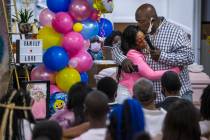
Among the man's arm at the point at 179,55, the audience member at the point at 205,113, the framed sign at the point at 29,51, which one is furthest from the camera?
the framed sign at the point at 29,51

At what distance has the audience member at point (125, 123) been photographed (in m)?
3.12

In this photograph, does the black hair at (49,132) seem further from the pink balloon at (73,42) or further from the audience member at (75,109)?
the pink balloon at (73,42)

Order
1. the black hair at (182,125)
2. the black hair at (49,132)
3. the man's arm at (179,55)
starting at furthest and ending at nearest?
the man's arm at (179,55), the black hair at (182,125), the black hair at (49,132)

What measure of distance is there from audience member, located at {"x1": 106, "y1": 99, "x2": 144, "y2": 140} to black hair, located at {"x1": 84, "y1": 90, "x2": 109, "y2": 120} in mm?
174

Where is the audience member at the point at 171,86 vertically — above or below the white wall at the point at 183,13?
below

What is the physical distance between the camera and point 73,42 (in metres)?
6.45

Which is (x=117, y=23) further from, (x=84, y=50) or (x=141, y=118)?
(x=141, y=118)

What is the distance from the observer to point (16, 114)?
12.0ft

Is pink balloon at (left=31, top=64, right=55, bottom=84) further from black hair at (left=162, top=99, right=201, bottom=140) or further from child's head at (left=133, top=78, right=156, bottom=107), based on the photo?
black hair at (left=162, top=99, right=201, bottom=140)

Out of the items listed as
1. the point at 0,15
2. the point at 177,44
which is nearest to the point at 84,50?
the point at 0,15

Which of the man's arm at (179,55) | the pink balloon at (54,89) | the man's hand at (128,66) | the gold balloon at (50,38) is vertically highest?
the gold balloon at (50,38)

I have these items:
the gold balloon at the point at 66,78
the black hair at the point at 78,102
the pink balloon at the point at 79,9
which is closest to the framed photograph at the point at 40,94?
the gold balloon at the point at 66,78

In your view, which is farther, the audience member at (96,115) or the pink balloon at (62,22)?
the pink balloon at (62,22)

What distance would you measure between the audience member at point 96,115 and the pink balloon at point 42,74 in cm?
319
